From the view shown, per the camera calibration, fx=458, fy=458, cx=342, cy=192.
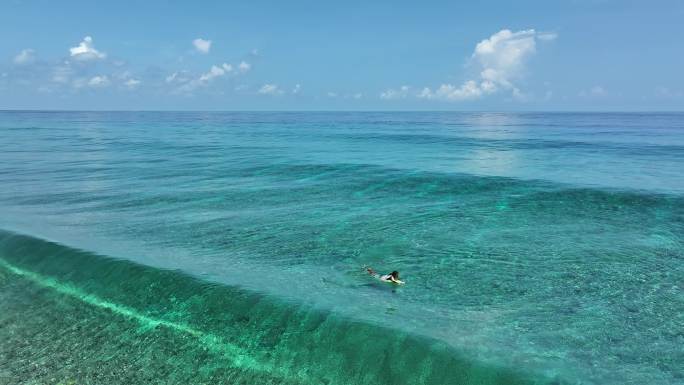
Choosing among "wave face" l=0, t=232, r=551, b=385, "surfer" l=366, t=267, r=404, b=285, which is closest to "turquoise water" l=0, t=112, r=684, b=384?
"wave face" l=0, t=232, r=551, b=385

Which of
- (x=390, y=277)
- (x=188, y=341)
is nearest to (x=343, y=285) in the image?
(x=390, y=277)

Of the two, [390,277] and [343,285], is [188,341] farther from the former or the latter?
[390,277]

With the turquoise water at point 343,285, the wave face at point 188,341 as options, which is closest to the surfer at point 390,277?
the turquoise water at point 343,285

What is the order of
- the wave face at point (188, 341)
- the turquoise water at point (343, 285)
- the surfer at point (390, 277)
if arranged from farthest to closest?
the surfer at point (390, 277) < the turquoise water at point (343, 285) < the wave face at point (188, 341)

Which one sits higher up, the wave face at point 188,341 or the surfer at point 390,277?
the surfer at point 390,277

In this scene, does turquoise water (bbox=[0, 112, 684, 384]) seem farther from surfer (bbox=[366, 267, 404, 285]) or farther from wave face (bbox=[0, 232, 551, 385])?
surfer (bbox=[366, 267, 404, 285])

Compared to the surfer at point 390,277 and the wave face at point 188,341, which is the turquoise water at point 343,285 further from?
the surfer at point 390,277
